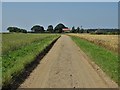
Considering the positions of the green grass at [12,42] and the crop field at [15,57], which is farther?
the green grass at [12,42]

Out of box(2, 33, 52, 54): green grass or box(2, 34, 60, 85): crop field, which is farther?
box(2, 33, 52, 54): green grass

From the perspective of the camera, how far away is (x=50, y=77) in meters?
12.6

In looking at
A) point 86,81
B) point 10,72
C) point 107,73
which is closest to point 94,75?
point 107,73

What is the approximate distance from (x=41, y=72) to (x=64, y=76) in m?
1.60

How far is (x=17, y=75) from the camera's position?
40.3ft

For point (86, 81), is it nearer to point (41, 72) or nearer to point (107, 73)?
point (107, 73)

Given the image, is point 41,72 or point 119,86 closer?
point 119,86

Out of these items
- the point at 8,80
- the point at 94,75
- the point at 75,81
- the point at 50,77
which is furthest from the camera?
the point at 94,75

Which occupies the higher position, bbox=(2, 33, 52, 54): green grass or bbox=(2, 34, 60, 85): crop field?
bbox=(2, 33, 52, 54): green grass

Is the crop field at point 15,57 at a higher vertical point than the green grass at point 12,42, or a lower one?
lower

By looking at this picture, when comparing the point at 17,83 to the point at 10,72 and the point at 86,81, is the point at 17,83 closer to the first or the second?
the point at 10,72

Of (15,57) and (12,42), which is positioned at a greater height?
(12,42)

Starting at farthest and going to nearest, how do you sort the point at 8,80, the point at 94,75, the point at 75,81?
1. the point at 94,75
2. the point at 75,81
3. the point at 8,80

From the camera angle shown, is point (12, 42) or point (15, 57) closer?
point (15, 57)
